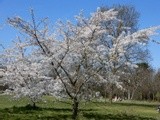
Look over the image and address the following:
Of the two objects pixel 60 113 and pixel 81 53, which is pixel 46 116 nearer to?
pixel 60 113

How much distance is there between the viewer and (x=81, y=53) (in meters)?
14.4

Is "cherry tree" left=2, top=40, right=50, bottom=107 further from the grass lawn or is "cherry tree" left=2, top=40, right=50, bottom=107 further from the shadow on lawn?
the shadow on lawn

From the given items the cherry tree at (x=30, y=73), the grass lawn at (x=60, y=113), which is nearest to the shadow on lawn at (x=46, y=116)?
the grass lawn at (x=60, y=113)

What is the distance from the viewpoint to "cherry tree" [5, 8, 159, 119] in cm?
1397

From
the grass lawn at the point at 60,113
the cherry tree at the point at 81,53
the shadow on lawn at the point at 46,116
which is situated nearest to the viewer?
the cherry tree at the point at 81,53

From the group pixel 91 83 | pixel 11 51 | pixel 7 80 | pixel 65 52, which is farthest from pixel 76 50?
pixel 7 80

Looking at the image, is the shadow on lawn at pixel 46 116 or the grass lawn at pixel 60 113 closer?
the shadow on lawn at pixel 46 116

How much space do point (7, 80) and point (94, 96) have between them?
6168 mm

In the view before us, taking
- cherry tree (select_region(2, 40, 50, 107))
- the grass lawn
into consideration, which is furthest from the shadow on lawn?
cherry tree (select_region(2, 40, 50, 107))

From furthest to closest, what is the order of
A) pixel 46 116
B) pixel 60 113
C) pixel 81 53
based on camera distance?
pixel 60 113, pixel 46 116, pixel 81 53

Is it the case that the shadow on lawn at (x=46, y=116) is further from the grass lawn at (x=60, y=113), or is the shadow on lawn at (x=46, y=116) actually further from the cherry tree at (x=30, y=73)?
the cherry tree at (x=30, y=73)

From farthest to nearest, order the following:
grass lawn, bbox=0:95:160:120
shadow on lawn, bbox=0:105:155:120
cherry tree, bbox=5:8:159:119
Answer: grass lawn, bbox=0:95:160:120
shadow on lawn, bbox=0:105:155:120
cherry tree, bbox=5:8:159:119

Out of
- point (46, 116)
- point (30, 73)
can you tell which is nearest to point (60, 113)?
point (46, 116)

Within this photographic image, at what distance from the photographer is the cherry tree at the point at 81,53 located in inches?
550
